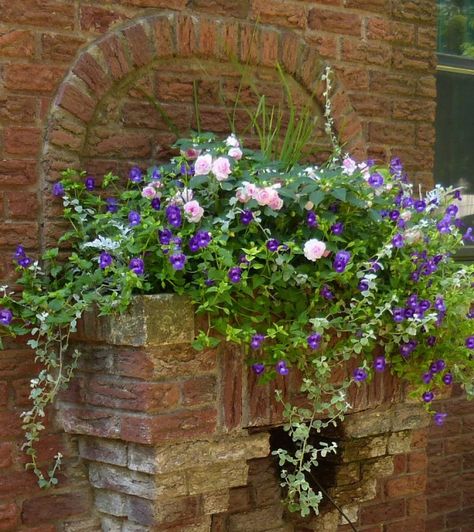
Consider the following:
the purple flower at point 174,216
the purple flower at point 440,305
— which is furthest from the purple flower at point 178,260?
the purple flower at point 440,305

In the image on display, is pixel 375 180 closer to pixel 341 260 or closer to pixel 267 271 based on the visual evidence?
pixel 341 260

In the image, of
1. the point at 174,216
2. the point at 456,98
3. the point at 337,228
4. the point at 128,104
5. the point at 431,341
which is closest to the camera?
the point at 174,216

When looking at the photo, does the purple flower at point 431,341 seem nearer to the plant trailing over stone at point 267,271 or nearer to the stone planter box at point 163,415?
the plant trailing over stone at point 267,271

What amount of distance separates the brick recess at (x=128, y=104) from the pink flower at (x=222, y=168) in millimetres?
498

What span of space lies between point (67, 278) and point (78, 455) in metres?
0.61

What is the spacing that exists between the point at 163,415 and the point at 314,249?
0.65 m

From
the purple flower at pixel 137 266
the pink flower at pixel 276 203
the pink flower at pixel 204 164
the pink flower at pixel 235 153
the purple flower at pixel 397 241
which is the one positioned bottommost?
the purple flower at pixel 137 266

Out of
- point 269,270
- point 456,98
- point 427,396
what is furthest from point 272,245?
point 456,98

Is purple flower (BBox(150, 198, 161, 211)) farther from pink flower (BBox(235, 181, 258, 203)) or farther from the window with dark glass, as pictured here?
the window with dark glass

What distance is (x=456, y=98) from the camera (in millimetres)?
4375

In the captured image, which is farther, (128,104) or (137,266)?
(128,104)

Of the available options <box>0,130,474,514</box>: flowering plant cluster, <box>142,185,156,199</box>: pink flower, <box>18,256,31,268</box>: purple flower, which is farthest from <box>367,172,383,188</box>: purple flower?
<box>18,256,31,268</box>: purple flower

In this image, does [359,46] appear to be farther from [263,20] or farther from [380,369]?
[380,369]

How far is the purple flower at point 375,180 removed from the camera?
112 inches
